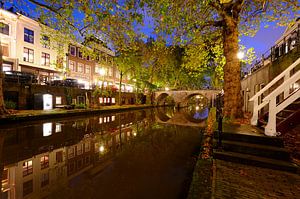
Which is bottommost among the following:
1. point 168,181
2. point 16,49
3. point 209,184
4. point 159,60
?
point 168,181

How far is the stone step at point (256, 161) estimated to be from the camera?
4254 millimetres

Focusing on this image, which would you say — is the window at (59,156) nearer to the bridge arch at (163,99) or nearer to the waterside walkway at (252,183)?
the waterside walkway at (252,183)

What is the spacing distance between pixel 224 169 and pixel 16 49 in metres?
30.5

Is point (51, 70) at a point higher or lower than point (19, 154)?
higher

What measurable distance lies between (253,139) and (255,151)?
1.47 feet

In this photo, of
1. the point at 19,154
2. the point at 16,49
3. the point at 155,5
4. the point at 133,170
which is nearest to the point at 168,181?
the point at 133,170

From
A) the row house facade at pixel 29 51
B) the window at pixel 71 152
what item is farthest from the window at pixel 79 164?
the row house facade at pixel 29 51

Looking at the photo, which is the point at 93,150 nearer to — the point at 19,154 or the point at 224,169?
the point at 19,154

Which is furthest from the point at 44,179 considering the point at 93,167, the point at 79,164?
the point at 93,167

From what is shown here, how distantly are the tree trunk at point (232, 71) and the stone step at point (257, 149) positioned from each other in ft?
14.5

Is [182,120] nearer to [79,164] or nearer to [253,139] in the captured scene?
[253,139]

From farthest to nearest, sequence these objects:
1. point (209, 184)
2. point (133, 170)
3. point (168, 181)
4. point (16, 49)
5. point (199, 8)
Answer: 1. point (16, 49)
2. point (199, 8)
3. point (133, 170)
4. point (168, 181)
5. point (209, 184)

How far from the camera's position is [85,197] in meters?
4.01

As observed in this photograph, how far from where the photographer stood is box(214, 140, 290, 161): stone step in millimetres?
4625
